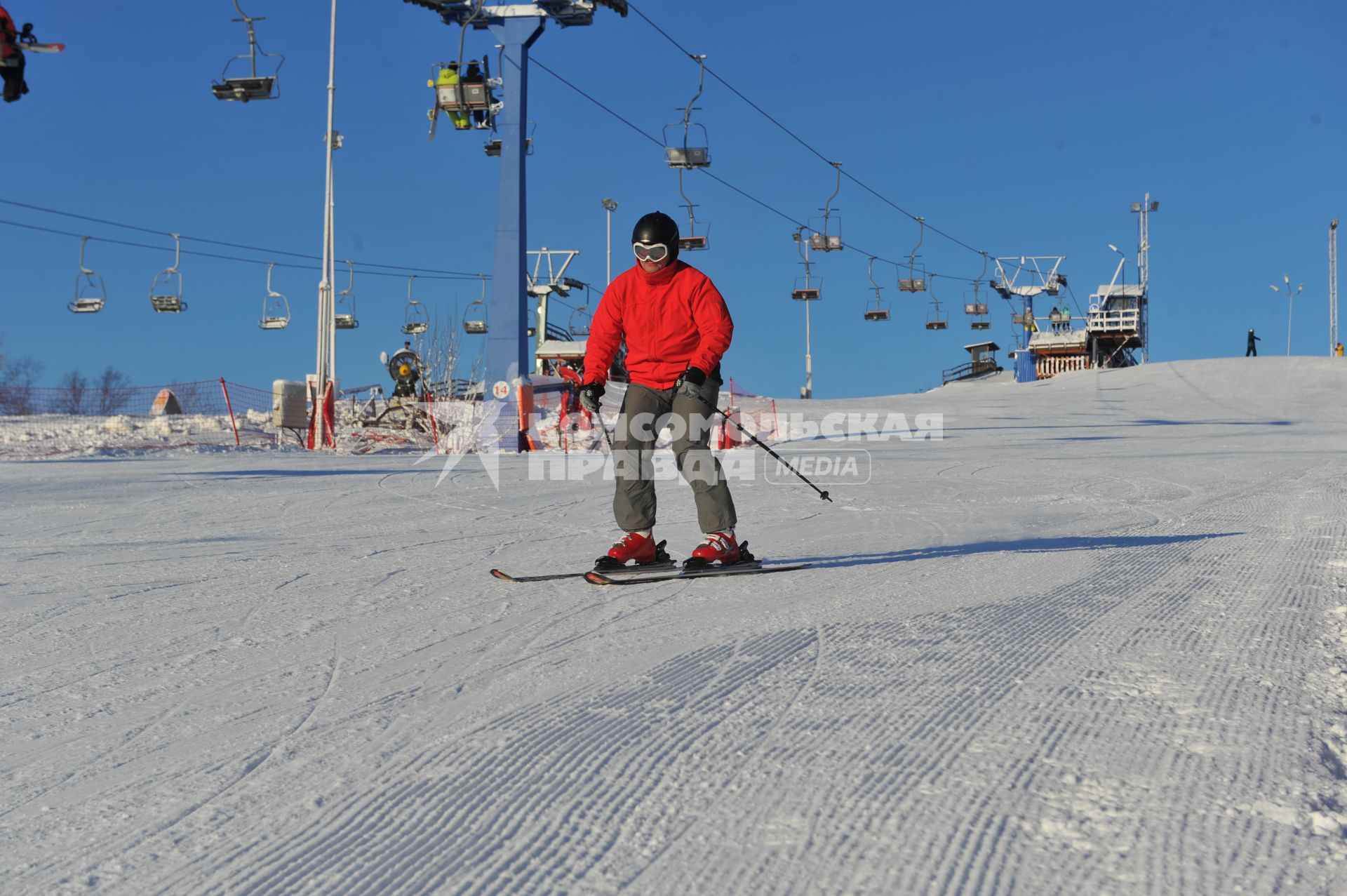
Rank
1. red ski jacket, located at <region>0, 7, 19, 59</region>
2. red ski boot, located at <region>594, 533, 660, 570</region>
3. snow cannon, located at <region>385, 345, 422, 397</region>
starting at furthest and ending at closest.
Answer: snow cannon, located at <region>385, 345, 422, 397</region> → red ski jacket, located at <region>0, 7, 19, 59</region> → red ski boot, located at <region>594, 533, 660, 570</region>

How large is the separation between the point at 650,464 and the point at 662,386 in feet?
1.17

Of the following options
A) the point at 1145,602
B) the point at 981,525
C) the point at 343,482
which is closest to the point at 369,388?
the point at 343,482

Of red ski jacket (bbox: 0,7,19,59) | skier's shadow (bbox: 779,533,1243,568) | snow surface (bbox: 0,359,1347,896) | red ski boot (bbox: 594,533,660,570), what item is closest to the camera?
snow surface (bbox: 0,359,1347,896)

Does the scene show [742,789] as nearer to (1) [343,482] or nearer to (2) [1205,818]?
(2) [1205,818]

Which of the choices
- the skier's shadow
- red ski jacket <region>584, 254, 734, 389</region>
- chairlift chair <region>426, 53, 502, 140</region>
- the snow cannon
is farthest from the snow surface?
the snow cannon

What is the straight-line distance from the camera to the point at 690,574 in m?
4.58

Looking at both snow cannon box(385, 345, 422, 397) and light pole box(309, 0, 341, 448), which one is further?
snow cannon box(385, 345, 422, 397)

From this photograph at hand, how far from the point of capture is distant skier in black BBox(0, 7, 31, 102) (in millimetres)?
9836

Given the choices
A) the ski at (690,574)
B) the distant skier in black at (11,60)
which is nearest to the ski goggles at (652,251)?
the ski at (690,574)

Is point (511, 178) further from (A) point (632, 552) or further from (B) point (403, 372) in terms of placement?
(A) point (632, 552)

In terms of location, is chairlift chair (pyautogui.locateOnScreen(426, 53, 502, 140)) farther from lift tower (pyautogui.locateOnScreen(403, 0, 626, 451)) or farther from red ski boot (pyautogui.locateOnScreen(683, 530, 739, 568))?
red ski boot (pyautogui.locateOnScreen(683, 530, 739, 568))

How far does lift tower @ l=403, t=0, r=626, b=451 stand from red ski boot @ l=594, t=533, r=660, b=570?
17653 mm

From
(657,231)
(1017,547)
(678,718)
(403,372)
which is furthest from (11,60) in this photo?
(403,372)

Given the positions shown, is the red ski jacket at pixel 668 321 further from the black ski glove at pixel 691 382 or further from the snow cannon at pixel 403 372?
the snow cannon at pixel 403 372
